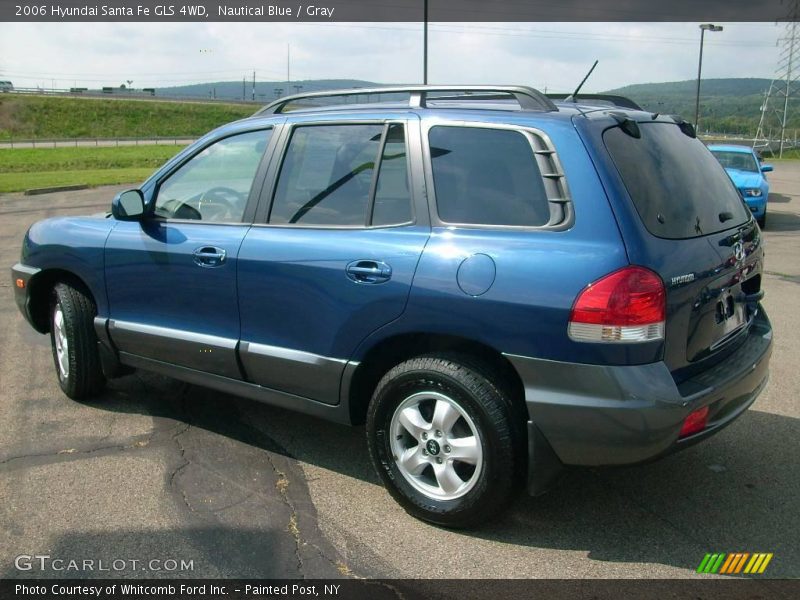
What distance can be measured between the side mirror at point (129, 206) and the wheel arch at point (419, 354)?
1.73 metres

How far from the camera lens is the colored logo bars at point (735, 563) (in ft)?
10.4

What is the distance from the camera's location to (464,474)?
3480mm

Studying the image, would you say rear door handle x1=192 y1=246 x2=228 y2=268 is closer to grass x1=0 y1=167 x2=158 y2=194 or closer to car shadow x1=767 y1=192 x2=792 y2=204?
grass x1=0 y1=167 x2=158 y2=194

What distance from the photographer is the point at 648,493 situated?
3.82 meters

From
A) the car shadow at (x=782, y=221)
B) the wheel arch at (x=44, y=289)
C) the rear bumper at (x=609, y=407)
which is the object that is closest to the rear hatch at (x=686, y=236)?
the rear bumper at (x=609, y=407)

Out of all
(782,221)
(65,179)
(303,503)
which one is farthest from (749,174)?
(65,179)

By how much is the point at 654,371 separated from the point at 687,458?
1426 mm

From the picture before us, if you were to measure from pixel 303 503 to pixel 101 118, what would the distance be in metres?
77.6

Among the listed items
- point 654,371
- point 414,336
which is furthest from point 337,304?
point 654,371

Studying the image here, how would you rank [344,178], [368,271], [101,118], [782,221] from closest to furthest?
[368,271] → [344,178] → [782,221] → [101,118]

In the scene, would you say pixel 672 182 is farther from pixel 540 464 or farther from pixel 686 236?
pixel 540 464

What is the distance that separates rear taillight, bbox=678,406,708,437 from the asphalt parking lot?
472 millimetres

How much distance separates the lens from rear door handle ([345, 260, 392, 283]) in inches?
137

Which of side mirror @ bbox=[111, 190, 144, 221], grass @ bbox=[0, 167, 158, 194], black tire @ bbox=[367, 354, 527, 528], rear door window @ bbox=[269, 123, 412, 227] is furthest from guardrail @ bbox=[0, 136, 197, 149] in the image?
black tire @ bbox=[367, 354, 527, 528]
